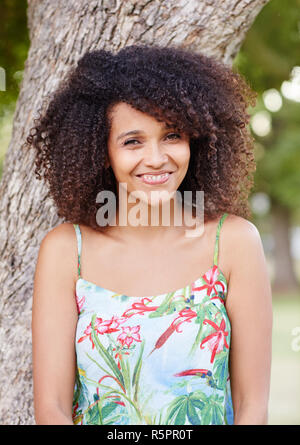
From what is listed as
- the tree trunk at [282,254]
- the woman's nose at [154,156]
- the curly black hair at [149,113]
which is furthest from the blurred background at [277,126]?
the woman's nose at [154,156]

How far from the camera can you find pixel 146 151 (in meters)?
2.21

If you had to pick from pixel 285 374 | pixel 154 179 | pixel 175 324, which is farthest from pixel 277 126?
pixel 175 324

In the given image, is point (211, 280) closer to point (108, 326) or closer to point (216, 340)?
point (216, 340)

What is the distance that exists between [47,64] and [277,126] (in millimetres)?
16528

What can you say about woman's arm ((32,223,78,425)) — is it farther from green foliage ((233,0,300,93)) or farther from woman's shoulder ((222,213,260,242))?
green foliage ((233,0,300,93))

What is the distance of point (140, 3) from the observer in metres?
2.58

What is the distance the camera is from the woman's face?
2.21 metres

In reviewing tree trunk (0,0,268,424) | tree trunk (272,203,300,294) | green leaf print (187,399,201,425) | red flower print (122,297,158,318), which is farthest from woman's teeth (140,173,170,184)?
tree trunk (272,203,300,294)

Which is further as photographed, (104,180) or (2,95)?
(2,95)

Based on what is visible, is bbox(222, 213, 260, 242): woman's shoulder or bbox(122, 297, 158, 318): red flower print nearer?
bbox(122, 297, 158, 318): red flower print

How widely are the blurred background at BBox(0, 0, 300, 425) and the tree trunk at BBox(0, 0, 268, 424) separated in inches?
26.5
